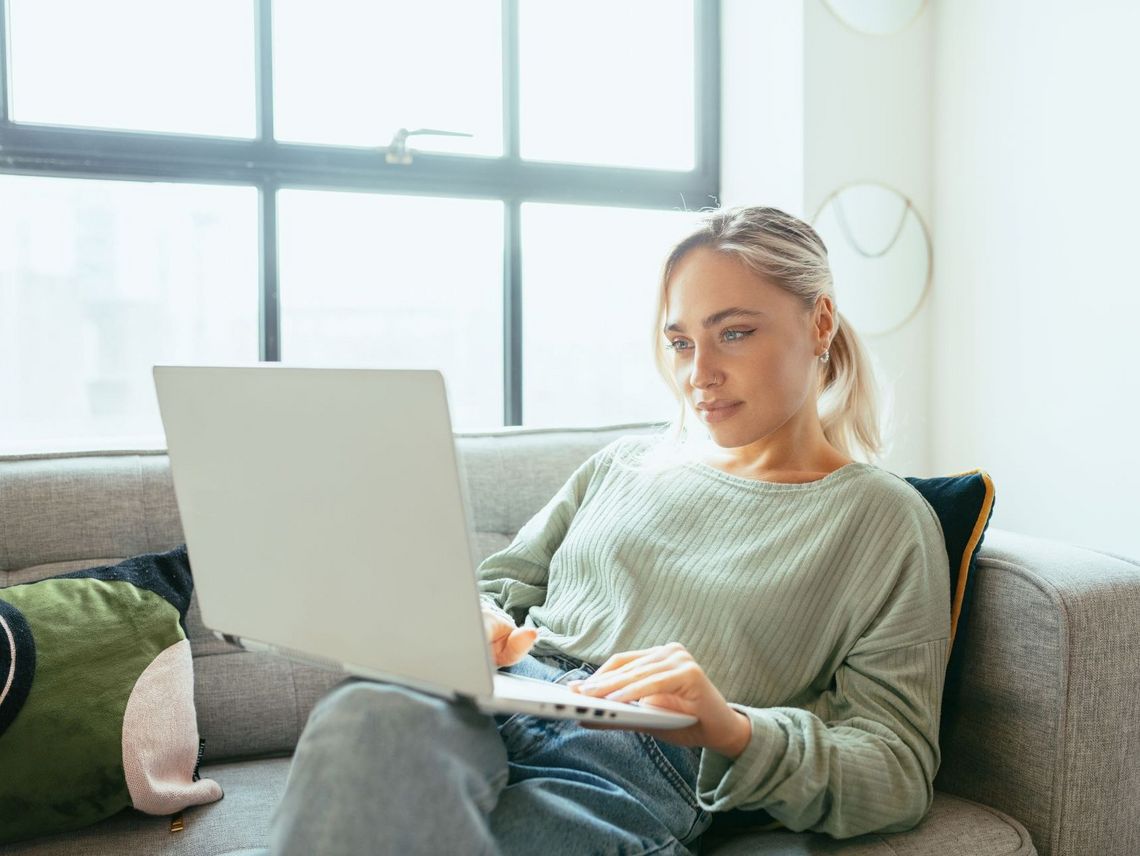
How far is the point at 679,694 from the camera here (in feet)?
3.14

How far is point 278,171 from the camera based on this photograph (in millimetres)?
2227

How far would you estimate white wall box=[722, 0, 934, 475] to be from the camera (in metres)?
2.37

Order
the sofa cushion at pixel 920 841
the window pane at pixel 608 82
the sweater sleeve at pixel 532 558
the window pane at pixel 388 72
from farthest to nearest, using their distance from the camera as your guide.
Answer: the window pane at pixel 608 82 < the window pane at pixel 388 72 < the sweater sleeve at pixel 532 558 < the sofa cushion at pixel 920 841

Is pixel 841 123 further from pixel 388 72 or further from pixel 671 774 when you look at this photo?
pixel 671 774

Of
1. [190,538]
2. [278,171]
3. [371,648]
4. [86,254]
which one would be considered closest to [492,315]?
[278,171]

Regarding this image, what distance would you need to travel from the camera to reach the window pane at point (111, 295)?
207 cm

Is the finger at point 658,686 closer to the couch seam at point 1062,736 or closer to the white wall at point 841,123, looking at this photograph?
the couch seam at point 1062,736

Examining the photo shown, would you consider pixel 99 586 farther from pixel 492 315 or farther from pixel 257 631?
pixel 492 315

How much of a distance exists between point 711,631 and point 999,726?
1.19ft

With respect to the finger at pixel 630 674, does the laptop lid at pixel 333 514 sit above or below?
above

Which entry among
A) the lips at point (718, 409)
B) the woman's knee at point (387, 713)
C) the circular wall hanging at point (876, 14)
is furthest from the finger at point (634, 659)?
the circular wall hanging at point (876, 14)

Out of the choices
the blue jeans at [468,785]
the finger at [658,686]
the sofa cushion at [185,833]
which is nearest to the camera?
the blue jeans at [468,785]

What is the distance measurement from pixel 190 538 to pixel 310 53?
157cm

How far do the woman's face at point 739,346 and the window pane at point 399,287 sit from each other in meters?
1.12
